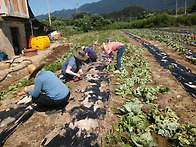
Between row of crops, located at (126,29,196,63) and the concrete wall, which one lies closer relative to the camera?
row of crops, located at (126,29,196,63)

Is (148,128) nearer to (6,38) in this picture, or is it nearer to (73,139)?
(73,139)

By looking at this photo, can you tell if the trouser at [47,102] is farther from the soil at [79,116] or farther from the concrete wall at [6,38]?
the concrete wall at [6,38]

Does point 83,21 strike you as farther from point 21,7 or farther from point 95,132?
point 95,132

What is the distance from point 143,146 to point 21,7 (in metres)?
13.4

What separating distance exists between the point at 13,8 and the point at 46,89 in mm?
9974

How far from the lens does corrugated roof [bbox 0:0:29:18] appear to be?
31.4 feet

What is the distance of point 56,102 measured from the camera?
3.64m

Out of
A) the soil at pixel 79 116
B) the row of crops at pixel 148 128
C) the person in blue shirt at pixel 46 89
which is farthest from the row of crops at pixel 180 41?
the person in blue shirt at pixel 46 89

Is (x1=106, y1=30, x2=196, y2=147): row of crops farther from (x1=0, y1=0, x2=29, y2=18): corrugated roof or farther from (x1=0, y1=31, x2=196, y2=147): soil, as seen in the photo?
(x1=0, y1=0, x2=29, y2=18): corrugated roof

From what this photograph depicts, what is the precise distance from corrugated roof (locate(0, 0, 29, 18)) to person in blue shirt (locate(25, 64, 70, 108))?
27.9 feet

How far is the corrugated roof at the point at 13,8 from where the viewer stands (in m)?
9.57

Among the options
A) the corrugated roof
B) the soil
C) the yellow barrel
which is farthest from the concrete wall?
the soil

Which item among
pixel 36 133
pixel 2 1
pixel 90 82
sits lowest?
pixel 36 133

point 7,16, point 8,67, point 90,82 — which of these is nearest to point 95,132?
point 90,82
